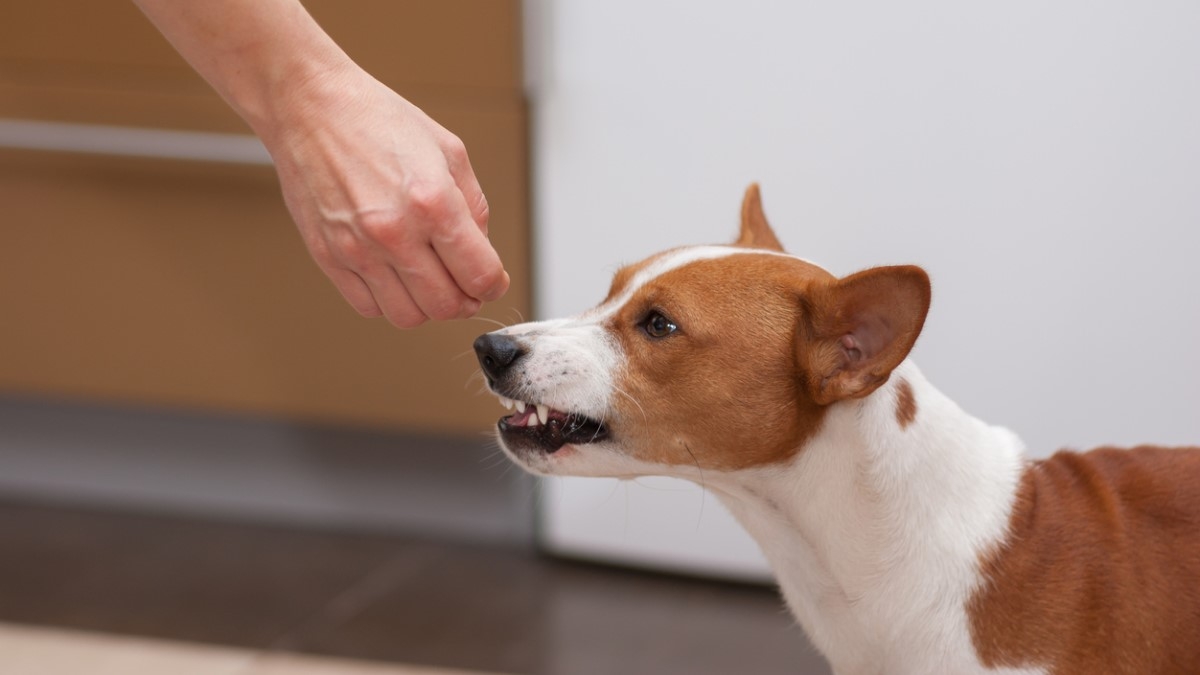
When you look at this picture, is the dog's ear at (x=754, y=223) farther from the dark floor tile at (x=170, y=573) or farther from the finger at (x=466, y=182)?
the dark floor tile at (x=170, y=573)

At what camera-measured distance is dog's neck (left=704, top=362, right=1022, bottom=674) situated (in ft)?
4.01

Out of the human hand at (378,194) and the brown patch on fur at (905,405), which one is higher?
the human hand at (378,194)

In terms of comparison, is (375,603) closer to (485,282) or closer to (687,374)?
(687,374)

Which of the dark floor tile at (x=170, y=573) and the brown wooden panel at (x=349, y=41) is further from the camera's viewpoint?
the dark floor tile at (x=170, y=573)

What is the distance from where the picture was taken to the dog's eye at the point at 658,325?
50.4 inches

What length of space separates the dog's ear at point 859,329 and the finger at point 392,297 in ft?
1.23

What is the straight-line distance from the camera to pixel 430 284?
1.06 metres

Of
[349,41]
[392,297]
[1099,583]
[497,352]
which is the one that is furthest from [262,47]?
[349,41]

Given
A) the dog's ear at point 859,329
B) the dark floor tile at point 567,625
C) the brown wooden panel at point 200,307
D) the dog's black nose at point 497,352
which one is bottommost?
the dark floor tile at point 567,625

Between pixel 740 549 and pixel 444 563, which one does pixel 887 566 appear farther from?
pixel 444 563

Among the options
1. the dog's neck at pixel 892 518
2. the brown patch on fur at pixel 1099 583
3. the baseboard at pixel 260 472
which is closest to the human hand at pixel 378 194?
the dog's neck at pixel 892 518

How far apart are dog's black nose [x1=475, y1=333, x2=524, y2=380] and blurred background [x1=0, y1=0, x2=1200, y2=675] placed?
2.89 feet

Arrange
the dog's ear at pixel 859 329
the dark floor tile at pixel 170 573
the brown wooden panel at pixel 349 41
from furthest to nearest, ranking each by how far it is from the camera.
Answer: the dark floor tile at pixel 170 573 < the brown wooden panel at pixel 349 41 < the dog's ear at pixel 859 329

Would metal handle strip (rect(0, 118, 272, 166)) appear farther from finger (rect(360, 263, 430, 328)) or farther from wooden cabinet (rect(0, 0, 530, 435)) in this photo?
finger (rect(360, 263, 430, 328))
